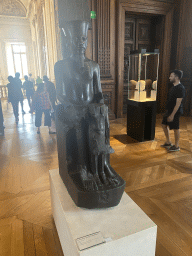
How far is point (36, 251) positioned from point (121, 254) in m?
0.91

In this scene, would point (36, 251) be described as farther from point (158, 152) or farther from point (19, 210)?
point (158, 152)

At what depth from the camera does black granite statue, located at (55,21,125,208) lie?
1.73 m

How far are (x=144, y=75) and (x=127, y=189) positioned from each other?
9.05ft

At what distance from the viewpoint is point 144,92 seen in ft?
15.7

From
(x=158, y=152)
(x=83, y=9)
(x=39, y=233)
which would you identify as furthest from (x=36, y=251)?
(x=158, y=152)

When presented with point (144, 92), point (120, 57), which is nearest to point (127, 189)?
point (144, 92)

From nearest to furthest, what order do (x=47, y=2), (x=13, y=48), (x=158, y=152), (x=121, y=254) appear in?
1. (x=121, y=254)
2. (x=158, y=152)
3. (x=47, y=2)
4. (x=13, y=48)

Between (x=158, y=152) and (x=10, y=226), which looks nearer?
(x=10, y=226)

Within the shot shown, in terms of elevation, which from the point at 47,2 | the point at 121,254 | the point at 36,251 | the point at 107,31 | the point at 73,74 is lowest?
the point at 36,251

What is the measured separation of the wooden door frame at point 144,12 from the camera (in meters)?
6.39

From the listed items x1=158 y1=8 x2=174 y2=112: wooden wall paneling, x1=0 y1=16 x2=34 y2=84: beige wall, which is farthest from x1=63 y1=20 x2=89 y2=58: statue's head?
x1=0 y1=16 x2=34 y2=84: beige wall

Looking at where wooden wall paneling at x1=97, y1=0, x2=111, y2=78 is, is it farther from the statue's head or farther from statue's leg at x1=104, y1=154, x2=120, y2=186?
statue's leg at x1=104, y1=154, x2=120, y2=186

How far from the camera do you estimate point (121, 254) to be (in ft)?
4.90

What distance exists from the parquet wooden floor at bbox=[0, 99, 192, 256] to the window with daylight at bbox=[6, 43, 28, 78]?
1374 centimetres
